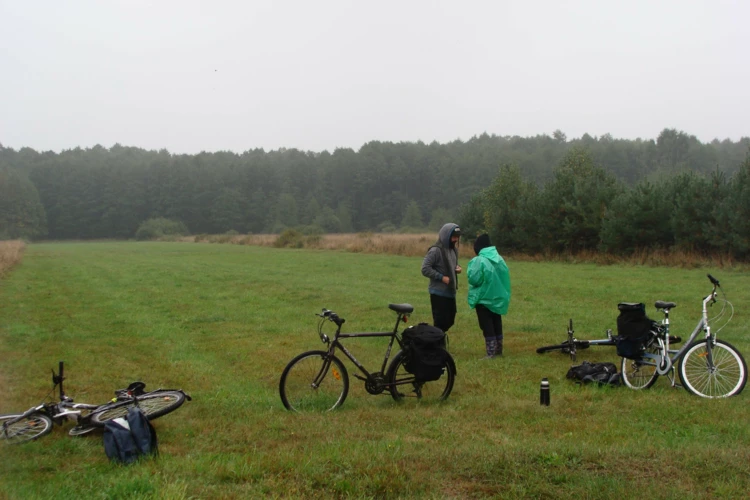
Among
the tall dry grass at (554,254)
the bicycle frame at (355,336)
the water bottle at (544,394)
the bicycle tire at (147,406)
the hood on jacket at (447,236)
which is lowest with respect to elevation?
the tall dry grass at (554,254)

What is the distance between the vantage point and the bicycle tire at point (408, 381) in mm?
6957

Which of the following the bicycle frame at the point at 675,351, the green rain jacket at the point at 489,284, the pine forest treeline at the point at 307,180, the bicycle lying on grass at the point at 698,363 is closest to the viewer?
the bicycle lying on grass at the point at 698,363

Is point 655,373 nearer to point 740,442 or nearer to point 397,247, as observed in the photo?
point 740,442

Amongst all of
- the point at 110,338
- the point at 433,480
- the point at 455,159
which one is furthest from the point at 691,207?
the point at 455,159

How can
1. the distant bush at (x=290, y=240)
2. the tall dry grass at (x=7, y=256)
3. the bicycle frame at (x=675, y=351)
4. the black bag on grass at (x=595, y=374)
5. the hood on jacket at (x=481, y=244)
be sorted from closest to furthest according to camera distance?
1. the bicycle frame at (x=675, y=351)
2. the black bag on grass at (x=595, y=374)
3. the hood on jacket at (x=481, y=244)
4. the tall dry grass at (x=7, y=256)
5. the distant bush at (x=290, y=240)

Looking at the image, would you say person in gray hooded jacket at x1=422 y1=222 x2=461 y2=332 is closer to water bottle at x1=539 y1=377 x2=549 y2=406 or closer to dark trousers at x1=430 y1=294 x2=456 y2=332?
dark trousers at x1=430 y1=294 x2=456 y2=332

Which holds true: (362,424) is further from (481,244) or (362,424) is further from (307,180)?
(307,180)

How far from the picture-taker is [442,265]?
9094 millimetres

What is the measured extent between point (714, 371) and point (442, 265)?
374 centimetres

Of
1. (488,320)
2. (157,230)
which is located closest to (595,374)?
(488,320)

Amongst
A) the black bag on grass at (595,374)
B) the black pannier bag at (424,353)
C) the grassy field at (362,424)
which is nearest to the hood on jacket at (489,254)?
the grassy field at (362,424)

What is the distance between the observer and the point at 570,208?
35094 millimetres

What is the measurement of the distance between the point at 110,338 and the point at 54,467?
7.25 metres

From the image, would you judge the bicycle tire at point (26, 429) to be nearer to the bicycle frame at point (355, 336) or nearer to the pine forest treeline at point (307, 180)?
the bicycle frame at point (355, 336)
